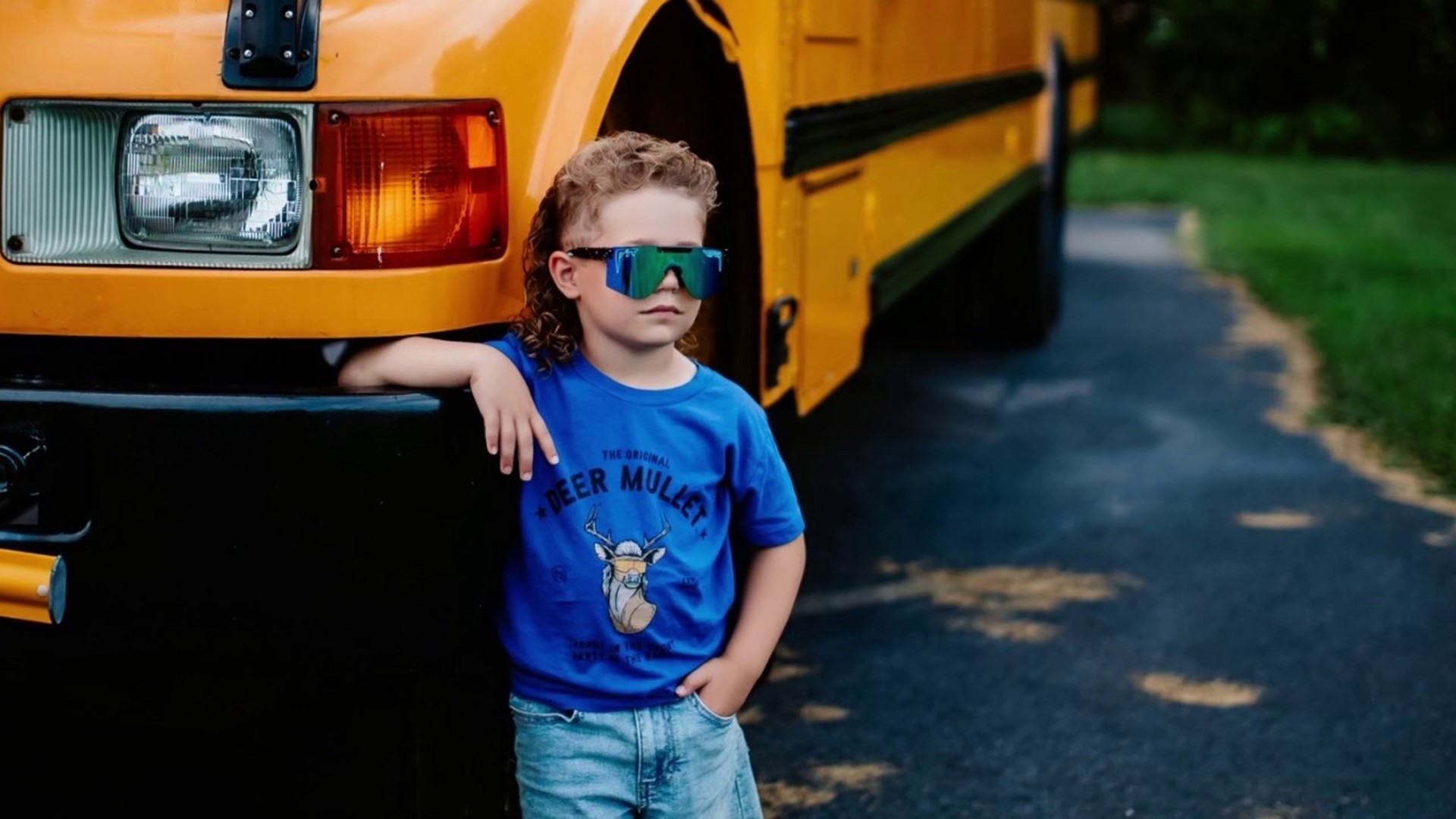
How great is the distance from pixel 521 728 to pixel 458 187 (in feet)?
2.03

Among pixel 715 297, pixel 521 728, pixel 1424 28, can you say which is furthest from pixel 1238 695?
pixel 1424 28

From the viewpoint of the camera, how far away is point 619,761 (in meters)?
1.92

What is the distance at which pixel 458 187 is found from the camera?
183cm

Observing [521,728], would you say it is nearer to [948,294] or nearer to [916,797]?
[916,797]

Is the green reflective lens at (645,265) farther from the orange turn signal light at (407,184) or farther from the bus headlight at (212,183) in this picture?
the bus headlight at (212,183)

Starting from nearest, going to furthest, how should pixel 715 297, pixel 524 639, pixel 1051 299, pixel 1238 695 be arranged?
pixel 524 639
pixel 715 297
pixel 1238 695
pixel 1051 299

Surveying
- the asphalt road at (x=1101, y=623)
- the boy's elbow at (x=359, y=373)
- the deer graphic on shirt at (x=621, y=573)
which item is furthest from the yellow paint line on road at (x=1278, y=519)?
the boy's elbow at (x=359, y=373)

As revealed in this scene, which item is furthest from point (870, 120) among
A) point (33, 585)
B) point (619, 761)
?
point (33, 585)

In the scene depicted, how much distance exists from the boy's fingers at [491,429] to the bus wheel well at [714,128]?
55 centimetres

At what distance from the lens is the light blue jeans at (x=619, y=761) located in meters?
1.91

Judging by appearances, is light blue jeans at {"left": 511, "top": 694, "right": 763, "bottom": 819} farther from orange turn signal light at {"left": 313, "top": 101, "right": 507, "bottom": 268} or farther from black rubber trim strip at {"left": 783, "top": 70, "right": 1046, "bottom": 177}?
black rubber trim strip at {"left": 783, "top": 70, "right": 1046, "bottom": 177}

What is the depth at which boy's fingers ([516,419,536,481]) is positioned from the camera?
72.2 inches

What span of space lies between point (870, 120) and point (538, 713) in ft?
5.50

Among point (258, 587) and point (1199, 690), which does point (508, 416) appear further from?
point (1199, 690)
